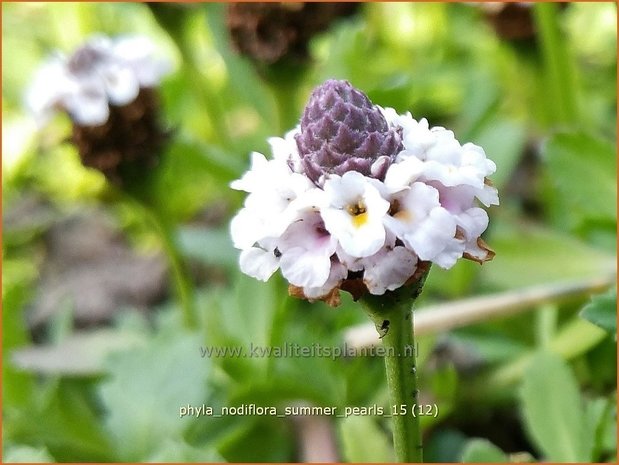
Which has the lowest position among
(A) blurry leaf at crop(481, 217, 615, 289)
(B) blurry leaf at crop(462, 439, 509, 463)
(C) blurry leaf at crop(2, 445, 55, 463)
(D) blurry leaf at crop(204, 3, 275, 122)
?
(B) blurry leaf at crop(462, 439, 509, 463)

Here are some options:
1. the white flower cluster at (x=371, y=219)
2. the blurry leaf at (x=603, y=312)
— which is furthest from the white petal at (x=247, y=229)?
the blurry leaf at (x=603, y=312)

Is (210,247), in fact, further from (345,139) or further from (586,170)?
(345,139)

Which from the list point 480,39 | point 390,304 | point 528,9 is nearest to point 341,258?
point 390,304

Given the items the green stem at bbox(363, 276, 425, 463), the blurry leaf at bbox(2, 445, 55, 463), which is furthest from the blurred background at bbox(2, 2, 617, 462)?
the green stem at bbox(363, 276, 425, 463)

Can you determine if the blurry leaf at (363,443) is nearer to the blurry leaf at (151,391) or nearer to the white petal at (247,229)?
the blurry leaf at (151,391)

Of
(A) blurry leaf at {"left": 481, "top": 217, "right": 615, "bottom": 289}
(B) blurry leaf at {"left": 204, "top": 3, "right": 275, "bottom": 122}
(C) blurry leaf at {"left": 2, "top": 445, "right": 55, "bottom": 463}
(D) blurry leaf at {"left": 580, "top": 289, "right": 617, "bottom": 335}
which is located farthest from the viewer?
(B) blurry leaf at {"left": 204, "top": 3, "right": 275, "bottom": 122}

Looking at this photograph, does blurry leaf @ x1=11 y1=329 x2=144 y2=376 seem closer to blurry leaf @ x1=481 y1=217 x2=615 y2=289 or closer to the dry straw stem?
the dry straw stem
